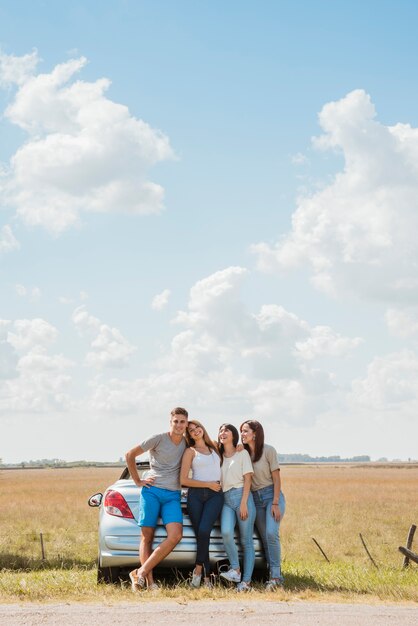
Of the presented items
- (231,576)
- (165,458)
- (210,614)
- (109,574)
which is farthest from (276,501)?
(210,614)

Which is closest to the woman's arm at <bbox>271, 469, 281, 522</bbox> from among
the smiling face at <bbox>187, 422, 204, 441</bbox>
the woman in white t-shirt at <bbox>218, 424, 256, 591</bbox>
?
the woman in white t-shirt at <bbox>218, 424, 256, 591</bbox>

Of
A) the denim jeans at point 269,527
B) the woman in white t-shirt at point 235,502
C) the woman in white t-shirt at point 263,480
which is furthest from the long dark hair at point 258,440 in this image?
the denim jeans at point 269,527

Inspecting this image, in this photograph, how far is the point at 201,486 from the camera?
724cm

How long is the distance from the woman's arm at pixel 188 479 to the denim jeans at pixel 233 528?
226mm

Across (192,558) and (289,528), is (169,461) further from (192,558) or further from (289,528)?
(289,528)

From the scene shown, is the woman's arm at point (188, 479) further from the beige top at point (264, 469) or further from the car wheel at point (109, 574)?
the car wheel at point (109, 574)

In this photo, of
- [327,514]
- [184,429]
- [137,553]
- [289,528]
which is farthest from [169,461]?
[327,514]

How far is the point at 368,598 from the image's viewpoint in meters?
6.52

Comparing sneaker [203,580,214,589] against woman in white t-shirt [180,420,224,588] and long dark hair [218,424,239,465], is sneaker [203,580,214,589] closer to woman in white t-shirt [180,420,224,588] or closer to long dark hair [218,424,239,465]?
woman in white t-shirt [180,420,224,588]

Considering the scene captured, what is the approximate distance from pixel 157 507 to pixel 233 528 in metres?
0.81

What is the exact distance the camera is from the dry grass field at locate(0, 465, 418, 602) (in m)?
6.67

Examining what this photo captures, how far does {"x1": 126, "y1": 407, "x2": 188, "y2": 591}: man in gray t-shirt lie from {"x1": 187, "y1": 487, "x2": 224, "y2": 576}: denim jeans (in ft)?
0.48

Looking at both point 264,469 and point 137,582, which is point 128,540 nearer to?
point 137,582

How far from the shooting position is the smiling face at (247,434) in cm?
768
